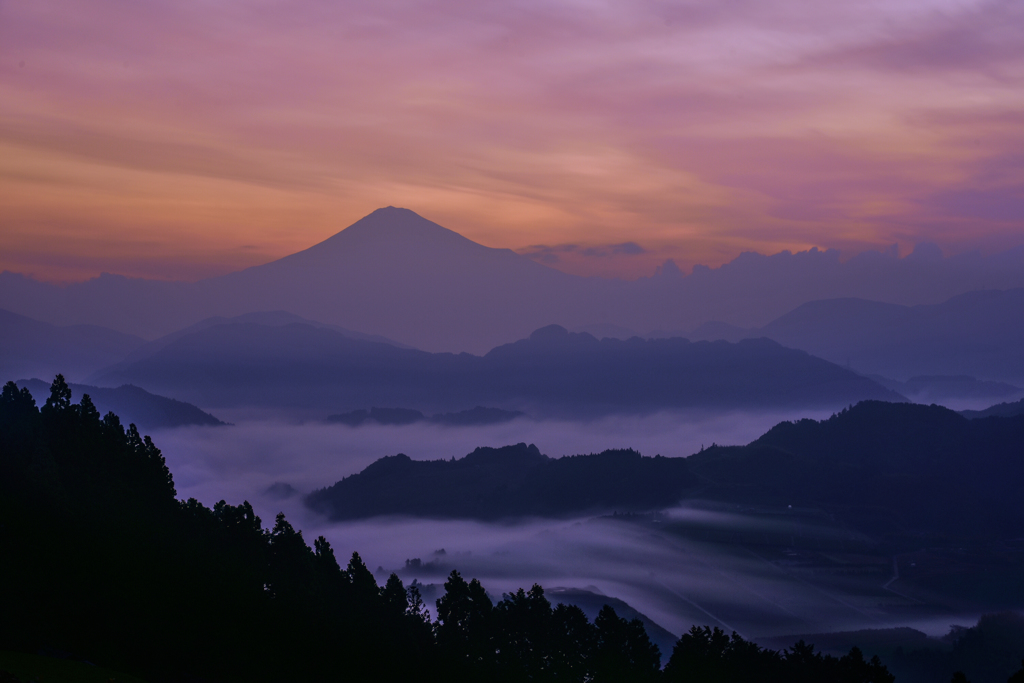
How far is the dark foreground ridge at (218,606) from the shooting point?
46.9 m

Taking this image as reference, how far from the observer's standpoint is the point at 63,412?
2739 inches

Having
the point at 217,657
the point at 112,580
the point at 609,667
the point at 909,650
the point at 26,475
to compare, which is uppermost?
the point at 26,475

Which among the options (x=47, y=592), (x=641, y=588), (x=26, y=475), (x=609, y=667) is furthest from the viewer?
(x=641, y=588)

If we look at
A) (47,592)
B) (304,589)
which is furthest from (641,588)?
(47,592)

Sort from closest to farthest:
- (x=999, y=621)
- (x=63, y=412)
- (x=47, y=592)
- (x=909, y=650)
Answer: (x=47, y=592) < (x=63, y=412) < (x=909, y=650) < (x=999, y=621)

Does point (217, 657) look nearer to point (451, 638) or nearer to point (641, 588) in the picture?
point (451, 638)

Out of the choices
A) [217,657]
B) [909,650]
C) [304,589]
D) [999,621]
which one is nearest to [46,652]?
[217,657]

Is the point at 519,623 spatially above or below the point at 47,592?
below

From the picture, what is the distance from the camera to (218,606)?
54.2m

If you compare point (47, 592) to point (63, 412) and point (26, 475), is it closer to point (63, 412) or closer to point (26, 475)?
point (26, 475)

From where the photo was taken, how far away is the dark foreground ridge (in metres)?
46.9

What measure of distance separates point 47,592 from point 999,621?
7373 inches

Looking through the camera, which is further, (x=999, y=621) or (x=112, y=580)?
(x=999, y=621)

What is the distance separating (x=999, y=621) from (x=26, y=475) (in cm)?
18593
